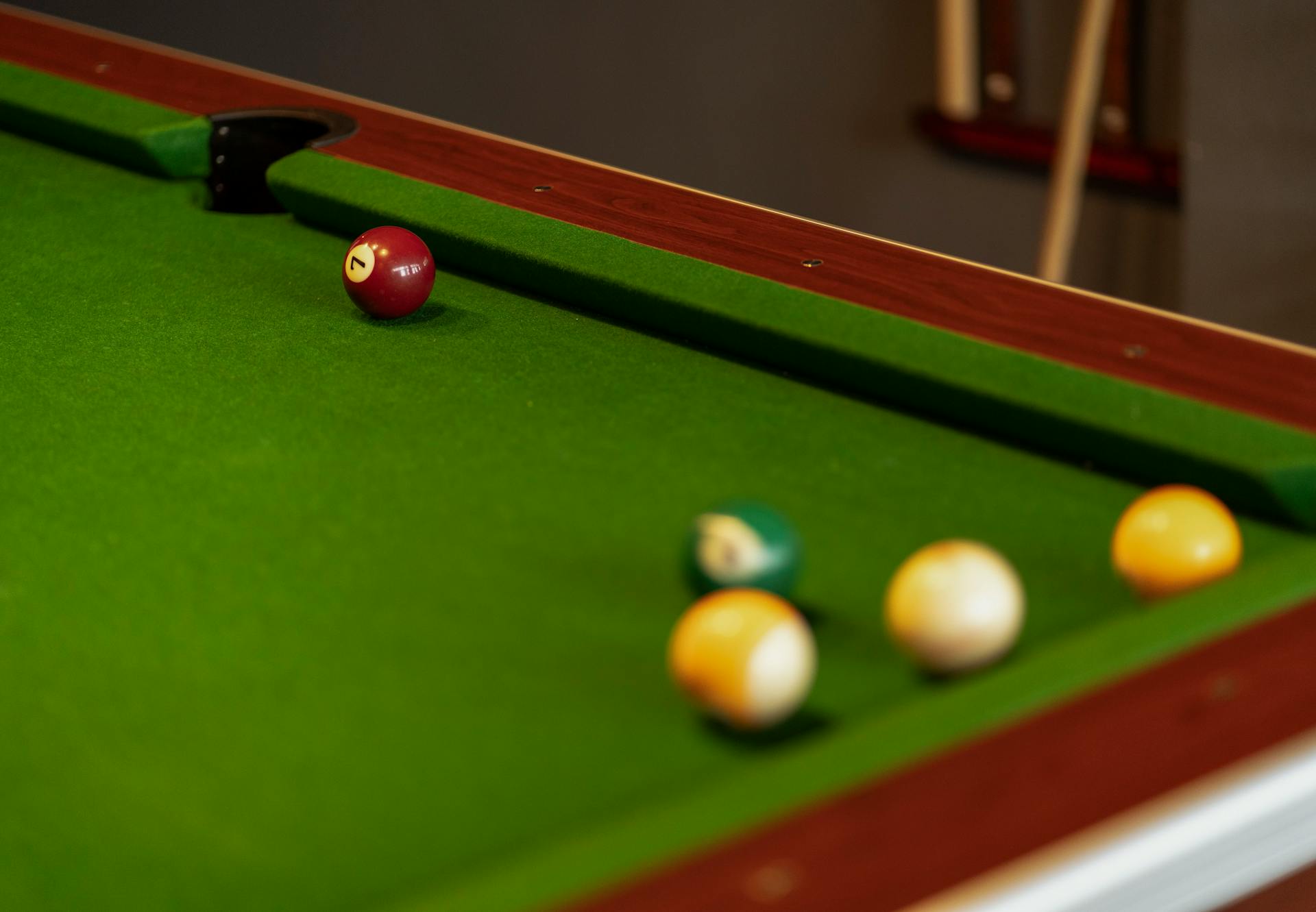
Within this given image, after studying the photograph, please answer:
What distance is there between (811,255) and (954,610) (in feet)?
2.83

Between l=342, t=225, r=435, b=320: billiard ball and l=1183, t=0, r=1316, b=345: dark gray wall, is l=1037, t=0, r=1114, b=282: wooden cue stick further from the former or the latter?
l=342, t=225, r=435, b=320: billiard ball

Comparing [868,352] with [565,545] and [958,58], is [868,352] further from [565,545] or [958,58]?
[958,58]

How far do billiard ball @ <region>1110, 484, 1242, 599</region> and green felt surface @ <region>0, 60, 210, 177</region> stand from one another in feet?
5.49

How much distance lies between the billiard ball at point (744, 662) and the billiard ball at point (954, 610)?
71mm

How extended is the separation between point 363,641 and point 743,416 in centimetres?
52

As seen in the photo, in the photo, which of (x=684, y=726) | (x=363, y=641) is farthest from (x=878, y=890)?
(x=363, y=641)

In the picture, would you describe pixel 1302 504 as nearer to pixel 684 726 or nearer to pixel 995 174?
pixel 684 726

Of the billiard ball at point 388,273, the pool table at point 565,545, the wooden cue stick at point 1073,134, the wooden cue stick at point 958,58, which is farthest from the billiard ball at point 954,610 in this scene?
the wooden cue stick at point 958,58

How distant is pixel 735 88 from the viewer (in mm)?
4902

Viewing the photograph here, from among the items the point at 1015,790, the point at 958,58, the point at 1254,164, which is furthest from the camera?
the point at 958,58

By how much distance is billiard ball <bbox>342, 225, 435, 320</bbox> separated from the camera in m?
1.73

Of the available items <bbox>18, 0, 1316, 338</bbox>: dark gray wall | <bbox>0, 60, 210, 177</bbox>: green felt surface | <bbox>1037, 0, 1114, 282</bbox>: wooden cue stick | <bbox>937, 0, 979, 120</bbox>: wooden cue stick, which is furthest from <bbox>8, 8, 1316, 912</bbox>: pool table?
<bbox>937, 0, 979, 120</bbox>: wooden cue stick

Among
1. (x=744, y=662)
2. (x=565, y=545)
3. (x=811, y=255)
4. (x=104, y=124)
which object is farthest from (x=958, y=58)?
(x=744, y=662)

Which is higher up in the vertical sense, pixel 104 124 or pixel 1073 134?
pixel 104 124
